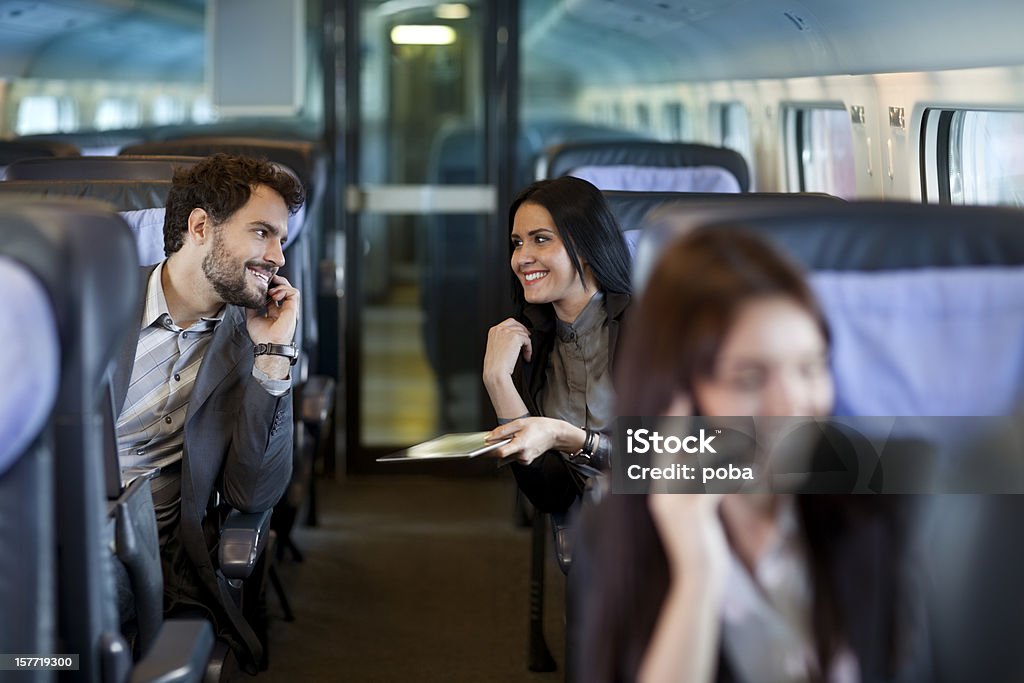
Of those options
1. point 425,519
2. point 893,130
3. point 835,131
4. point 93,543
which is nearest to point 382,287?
point 425,519

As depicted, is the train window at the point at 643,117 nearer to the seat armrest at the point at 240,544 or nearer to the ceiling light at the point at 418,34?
the ceiling light at the point at 418,34

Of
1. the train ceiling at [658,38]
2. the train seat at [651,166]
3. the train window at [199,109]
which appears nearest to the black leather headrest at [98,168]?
the train seat at [651,166]

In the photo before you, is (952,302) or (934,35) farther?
(934,35)

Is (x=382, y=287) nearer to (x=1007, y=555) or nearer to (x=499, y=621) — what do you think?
(x=499, y=621)

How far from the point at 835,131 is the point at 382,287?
238cm

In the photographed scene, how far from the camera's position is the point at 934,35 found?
3678 mm

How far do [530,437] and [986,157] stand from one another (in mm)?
2072

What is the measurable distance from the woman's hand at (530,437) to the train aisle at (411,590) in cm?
123

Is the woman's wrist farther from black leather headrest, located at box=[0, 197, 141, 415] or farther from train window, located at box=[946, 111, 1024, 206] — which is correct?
train window, located at box=[946, 111, 1024, 206]

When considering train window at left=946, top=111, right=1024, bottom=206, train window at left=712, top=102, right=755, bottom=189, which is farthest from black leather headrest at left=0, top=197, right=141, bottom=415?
train window at left=712, top=102, right=755, bottom=189

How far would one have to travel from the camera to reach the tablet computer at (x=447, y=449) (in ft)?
7.35

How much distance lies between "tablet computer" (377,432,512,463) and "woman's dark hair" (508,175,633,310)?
0.65 metres

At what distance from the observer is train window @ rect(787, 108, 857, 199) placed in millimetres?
5164

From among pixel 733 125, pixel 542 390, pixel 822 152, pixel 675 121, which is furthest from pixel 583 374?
pixel 675 121
